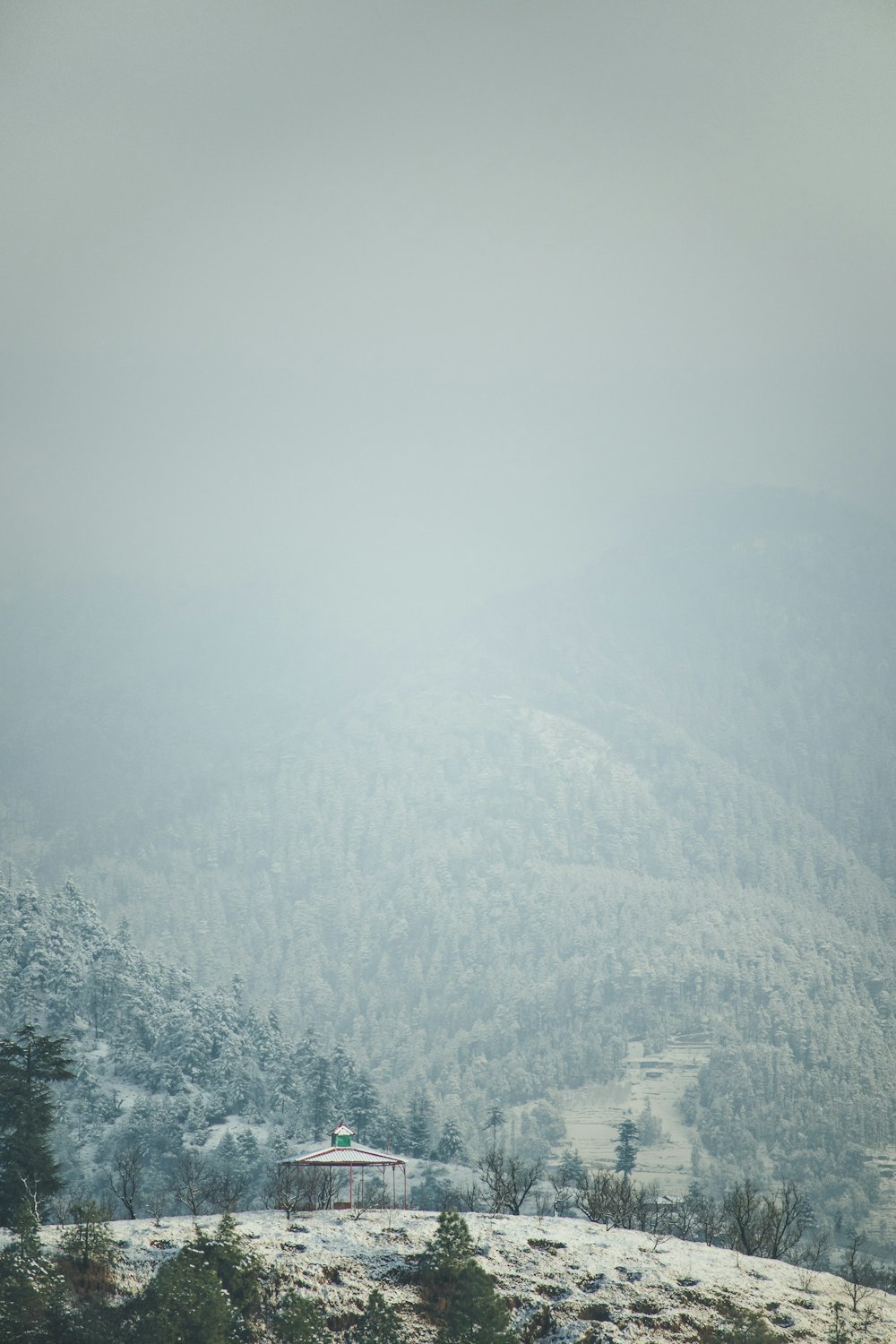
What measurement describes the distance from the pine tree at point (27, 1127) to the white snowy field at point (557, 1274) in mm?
4649

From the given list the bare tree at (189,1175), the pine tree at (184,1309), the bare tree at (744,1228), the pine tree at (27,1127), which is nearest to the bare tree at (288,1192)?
the bare tree at (189,1175)

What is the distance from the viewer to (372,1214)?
8462cm

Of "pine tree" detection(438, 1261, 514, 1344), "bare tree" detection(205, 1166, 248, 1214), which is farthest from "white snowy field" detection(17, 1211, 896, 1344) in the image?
"bare tree" detection(205, 1166, 248, 1214)

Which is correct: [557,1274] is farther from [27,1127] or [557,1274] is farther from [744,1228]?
[27,1127]

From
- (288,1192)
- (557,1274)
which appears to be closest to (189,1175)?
(288,1192)

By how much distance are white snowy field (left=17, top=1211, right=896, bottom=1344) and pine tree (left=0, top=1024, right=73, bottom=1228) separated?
183 inches

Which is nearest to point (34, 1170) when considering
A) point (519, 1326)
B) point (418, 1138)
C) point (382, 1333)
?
point (382, 1333)

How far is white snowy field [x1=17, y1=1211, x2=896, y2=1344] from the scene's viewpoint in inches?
2869

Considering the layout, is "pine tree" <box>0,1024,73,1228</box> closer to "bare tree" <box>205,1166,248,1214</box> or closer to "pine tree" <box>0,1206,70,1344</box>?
"pine tree" <box>0,1206,70,1344</box>

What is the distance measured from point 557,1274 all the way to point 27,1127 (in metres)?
39.7

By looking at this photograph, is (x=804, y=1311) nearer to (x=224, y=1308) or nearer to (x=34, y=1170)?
(x=224, y=1308)

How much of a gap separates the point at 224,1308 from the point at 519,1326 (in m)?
20.3

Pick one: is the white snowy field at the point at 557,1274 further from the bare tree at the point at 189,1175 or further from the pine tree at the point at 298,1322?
the bare tree at the point at 189,1175

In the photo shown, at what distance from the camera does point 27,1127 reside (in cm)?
8144
